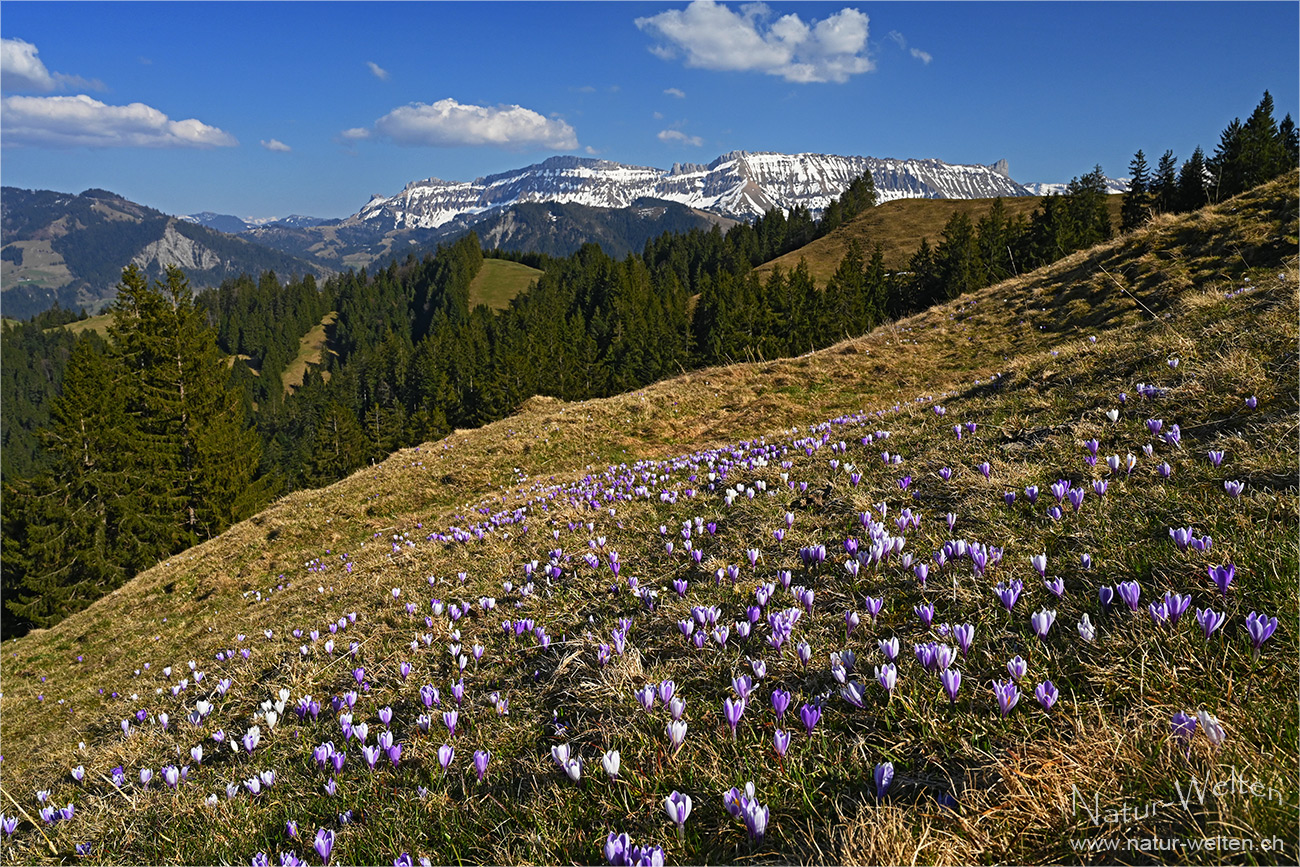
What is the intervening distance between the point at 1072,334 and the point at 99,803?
19114mm

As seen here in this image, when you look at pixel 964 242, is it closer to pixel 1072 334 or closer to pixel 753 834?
pixel 1072 334

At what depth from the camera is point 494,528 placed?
26.3 ft

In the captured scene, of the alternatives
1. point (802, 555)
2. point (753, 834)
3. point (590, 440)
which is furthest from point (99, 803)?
point (590, 440)

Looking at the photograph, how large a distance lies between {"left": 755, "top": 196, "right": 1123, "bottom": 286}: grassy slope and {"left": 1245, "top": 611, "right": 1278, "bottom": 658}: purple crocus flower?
3942 inches

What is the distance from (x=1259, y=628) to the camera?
1938mm

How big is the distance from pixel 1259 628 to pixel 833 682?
4.86 feet

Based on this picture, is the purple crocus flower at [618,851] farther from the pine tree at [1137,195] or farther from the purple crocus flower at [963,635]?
the pine tree at [1137,195]

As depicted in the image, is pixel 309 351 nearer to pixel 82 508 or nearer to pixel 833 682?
pixel 82 508

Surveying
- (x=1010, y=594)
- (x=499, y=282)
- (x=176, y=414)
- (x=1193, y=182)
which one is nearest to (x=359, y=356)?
(x=499, y=282)

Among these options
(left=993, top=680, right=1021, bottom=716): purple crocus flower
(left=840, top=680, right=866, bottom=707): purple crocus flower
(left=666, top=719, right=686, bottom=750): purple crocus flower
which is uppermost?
(left=993, top=680, right=1021, bottom=716): purple crocus flower

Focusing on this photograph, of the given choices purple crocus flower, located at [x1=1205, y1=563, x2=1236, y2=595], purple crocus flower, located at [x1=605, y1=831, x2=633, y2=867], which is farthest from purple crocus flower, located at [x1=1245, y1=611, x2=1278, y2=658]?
purple crocus flower, located at [x1=605, y1=831, x2=633, y2=867]

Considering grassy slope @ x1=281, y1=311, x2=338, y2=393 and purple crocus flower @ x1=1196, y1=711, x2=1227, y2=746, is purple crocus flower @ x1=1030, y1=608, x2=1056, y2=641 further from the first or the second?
grassy slope @ x1=281, y1=311, x2=338, y2=393

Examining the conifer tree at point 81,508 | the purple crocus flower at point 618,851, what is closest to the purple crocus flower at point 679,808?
the purple crocus flower at point 618,851

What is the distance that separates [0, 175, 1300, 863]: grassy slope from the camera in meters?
1.84
